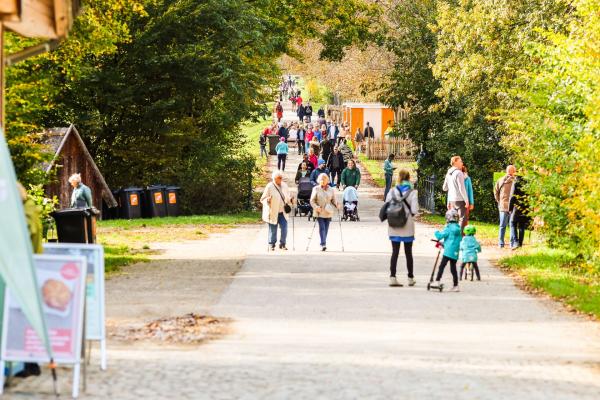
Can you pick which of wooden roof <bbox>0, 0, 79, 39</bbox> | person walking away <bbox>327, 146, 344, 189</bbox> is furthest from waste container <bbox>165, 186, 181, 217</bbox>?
wooden roof <bbox>0, 0, 79, 39</bbox>

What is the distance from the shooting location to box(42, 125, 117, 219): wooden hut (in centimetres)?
3444

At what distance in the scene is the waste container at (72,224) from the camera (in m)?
21.1

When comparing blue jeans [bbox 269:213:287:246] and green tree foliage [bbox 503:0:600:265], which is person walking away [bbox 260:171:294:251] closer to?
blue jeans [bbox 269:213:287:246]

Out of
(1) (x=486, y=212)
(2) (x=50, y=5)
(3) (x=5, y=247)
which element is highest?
(2) (x=50, y=5)

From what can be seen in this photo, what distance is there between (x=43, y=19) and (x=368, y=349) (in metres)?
4.53

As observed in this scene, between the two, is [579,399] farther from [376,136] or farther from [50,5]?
[376,136]

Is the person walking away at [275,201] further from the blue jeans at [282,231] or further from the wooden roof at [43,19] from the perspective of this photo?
the wooden roof at [43,19]

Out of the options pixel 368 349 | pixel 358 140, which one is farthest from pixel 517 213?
pixel 358 140

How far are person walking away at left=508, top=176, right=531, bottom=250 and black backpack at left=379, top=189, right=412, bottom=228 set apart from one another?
6.72 metres

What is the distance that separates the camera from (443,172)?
40719 mm

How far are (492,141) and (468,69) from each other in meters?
5.12

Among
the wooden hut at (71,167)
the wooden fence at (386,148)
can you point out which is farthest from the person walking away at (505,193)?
the wooden fence at (386,148)

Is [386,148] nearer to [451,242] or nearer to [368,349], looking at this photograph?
[451,242]

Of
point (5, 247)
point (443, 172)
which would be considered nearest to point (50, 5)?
point (5, 247)
